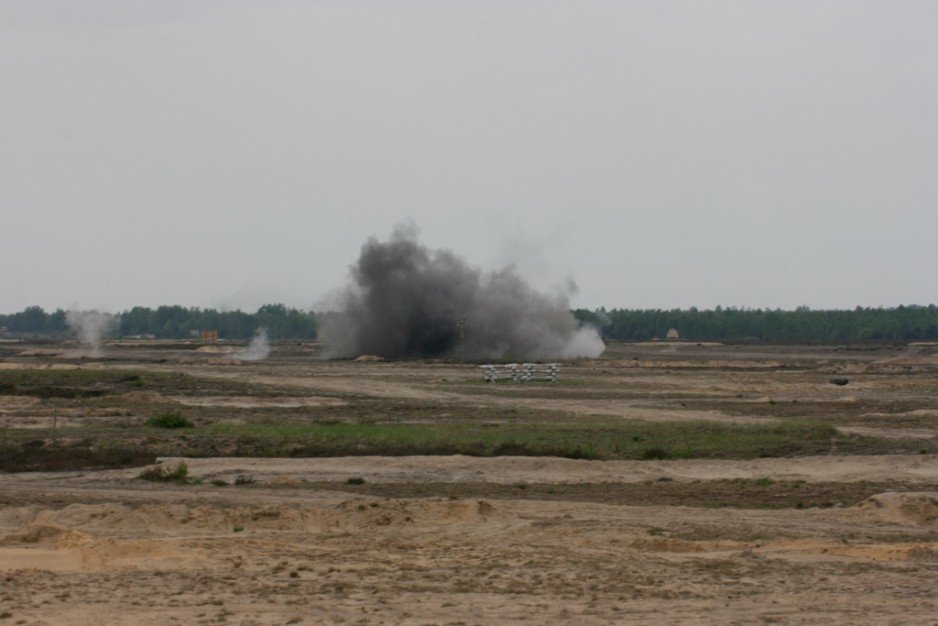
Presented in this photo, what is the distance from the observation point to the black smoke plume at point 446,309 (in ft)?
352

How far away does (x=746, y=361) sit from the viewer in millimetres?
105375

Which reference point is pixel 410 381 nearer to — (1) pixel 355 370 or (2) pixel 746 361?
(1) pixel 355 370

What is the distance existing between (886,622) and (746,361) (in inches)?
3679

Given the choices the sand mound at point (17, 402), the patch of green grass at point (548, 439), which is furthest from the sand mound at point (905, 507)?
the sand mound at point (17, 402)

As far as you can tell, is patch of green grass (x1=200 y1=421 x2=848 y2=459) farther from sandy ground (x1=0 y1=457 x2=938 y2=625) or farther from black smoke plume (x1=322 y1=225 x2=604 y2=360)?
black smoke plume (x1=322 y1=225 x2=604 y2=360)

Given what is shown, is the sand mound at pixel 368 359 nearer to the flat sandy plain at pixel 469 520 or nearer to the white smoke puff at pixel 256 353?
the white smoke puff at pixel 256 353

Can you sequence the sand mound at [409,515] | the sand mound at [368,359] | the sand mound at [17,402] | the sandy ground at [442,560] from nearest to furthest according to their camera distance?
the sandy ground at [442,560] < the sand mound at [409,515] < the sand mound at [17,402] < the sand mound at [368,359]

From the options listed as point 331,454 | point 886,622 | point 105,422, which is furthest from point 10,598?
point 105,422

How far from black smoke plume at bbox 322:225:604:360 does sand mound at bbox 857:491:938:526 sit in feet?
270

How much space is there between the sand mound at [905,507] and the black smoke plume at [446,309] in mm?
82172

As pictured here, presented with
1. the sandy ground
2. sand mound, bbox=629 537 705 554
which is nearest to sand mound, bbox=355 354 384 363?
the sandy ground

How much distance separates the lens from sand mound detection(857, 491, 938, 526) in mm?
21766

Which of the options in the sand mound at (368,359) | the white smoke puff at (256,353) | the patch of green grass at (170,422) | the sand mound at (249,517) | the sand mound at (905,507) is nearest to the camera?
the sand mound at (249,517)

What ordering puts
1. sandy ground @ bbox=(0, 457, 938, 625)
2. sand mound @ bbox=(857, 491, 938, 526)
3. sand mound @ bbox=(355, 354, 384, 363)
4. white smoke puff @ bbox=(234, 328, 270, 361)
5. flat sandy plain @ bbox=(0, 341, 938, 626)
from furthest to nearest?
white smoke puff @ bbox=(234, 328, 270, 361) → sand mound @ bbox=(355, 354, 384, 363) → sand mound @ bbox=(857, 491, 938, 526) → flat sandy plain @ bbox=(0, 341, 938, 626) → sandy ground @ bbox=(0, 457, 938, 625)
